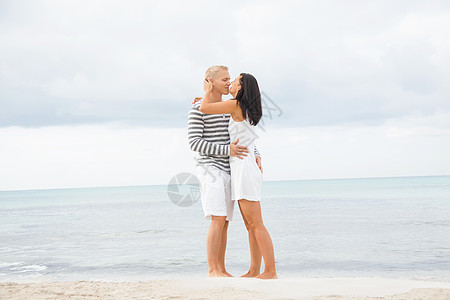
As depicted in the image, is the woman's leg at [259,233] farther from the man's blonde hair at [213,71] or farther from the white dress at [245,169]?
the man's blonde hair at [213,71]

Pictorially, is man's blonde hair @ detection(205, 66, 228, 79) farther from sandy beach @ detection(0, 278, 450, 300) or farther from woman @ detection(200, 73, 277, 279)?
sandy beach @ detection(0, 278, 450, 300)

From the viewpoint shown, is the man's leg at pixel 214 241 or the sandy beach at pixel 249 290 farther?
the man's leg at pixel 214 241

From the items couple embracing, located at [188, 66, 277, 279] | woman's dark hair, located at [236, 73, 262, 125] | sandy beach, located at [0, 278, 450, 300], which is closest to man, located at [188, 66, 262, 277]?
couple embracing, located at [188, 66, 277, 279]

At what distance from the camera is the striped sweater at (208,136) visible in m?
4.52

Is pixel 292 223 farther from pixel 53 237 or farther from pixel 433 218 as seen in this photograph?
pixel 53 237

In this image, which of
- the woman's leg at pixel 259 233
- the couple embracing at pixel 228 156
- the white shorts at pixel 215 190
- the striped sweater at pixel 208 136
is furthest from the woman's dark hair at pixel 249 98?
the woman's leg at pixel 259 233

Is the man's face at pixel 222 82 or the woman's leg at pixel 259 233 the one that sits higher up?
the man's face at pixel 222 82

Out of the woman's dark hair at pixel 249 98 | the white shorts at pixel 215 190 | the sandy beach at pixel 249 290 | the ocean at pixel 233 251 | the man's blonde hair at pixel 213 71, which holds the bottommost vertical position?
the ocean at pixel 233 251

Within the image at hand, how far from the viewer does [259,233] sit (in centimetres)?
457

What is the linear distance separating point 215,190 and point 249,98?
894 millimetres

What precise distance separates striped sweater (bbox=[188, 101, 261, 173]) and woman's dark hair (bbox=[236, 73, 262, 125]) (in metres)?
0.32

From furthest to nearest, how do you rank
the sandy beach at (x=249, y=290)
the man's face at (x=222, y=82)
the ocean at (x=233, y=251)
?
the ocean at (x=233, y=251), the man's face at (x=222, y=82), the sandy beach at (x=249, y=290)


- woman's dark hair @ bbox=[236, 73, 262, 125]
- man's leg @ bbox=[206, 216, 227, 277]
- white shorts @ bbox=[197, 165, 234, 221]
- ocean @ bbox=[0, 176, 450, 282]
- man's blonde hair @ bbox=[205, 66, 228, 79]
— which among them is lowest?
ocean @ bbox=[0, 176, 450, 282]

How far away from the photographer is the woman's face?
4.47m
